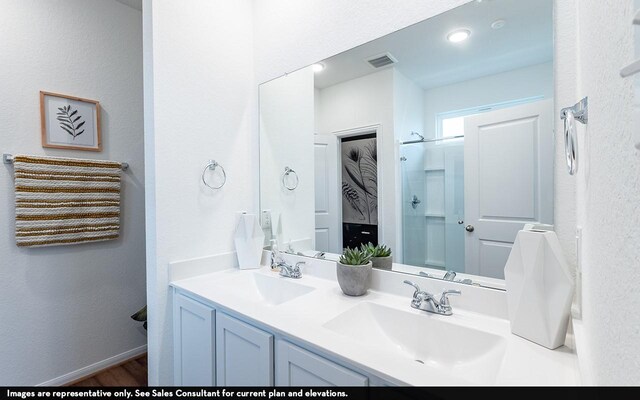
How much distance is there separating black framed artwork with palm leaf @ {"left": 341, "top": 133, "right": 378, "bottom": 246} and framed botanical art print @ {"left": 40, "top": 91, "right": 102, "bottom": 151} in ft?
5.85

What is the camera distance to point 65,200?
192 centimetres

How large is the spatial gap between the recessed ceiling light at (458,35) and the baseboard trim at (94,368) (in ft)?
9.42

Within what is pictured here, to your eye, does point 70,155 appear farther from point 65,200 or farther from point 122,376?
point 122,376

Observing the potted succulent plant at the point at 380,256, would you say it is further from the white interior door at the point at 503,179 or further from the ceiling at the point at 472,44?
the ceiling at the point at 472,44

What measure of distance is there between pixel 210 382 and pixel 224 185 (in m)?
1.02

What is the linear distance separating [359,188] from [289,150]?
576 millimetres

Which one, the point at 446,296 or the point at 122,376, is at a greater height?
the point at 446,296

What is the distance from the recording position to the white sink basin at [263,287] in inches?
59.6

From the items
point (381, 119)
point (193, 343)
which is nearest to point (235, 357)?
point (193, 343)

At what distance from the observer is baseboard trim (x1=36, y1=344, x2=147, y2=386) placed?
6.34 feet

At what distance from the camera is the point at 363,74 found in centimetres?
149

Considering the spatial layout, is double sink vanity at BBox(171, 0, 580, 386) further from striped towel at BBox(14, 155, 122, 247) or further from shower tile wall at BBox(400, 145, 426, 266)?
striped towel at BBox(14, 155, 122, 247)

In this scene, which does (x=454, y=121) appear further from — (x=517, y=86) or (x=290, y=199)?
(x=290, y=199)

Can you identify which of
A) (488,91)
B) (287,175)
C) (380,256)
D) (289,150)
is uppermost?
(488,91)
